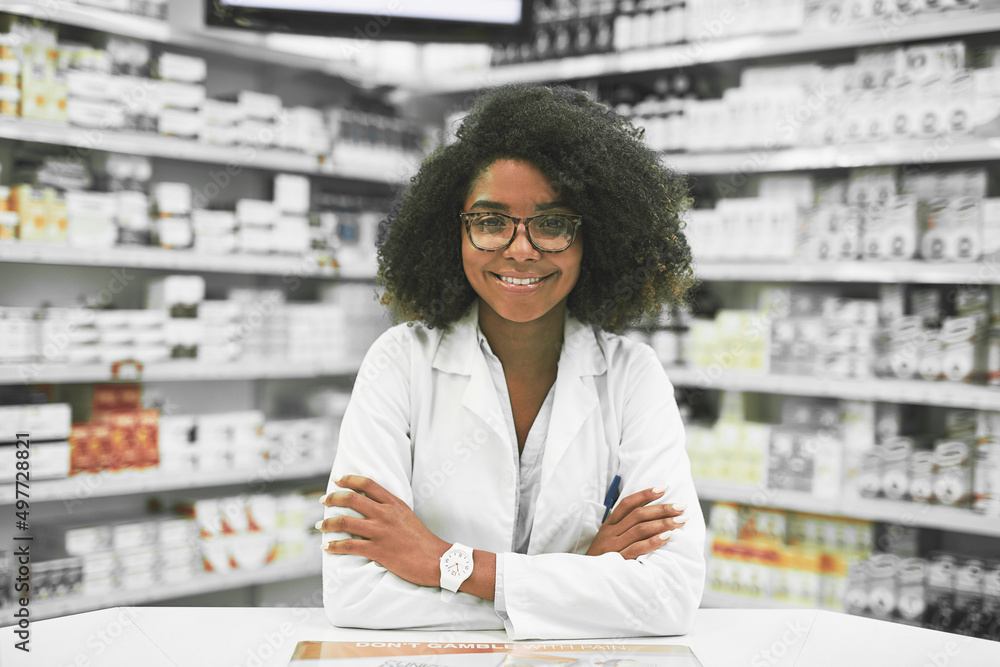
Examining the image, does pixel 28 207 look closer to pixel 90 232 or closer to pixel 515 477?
pixel 90 232

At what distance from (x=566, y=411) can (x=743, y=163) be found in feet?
6.49

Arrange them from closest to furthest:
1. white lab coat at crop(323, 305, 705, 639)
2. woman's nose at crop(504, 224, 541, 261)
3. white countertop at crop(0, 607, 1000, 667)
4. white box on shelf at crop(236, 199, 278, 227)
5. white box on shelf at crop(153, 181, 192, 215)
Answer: white countertop at crop(0, 607, 1000, 667), white lab coat at crop(323, 305, 705, 639), woman's nose at crop(504, 224, 541, 261), white box on shelf at crop(153, 181, 192, 215), white box on shelf at crop(236, 199, 278, 227)

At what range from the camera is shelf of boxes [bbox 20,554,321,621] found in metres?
2.72

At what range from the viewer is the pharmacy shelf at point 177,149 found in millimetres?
2662

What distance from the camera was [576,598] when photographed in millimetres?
1267

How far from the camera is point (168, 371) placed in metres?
3.00

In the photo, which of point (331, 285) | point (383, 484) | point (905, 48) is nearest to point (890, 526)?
point (905, 48)

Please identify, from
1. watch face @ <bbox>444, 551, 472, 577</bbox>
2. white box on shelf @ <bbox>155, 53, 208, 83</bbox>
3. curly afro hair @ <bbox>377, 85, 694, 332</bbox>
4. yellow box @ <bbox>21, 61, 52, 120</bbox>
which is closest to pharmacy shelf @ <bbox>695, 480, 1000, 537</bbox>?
curly afro hair @ <bbox>377, 85, 694, 332</bbox>

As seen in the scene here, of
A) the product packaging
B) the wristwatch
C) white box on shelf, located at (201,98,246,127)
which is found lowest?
the product packaging

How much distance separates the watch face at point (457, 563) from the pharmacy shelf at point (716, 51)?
261 centimetres

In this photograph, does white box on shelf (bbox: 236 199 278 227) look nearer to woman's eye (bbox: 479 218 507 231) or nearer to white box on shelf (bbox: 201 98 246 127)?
white box on shelf (bbox: 201 98 246 127)

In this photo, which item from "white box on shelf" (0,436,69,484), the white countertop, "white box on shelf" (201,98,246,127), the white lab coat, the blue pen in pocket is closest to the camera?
the white countertop

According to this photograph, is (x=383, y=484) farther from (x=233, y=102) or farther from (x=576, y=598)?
(x=233, y=102)

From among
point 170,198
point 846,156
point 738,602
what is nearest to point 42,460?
point 170,198
